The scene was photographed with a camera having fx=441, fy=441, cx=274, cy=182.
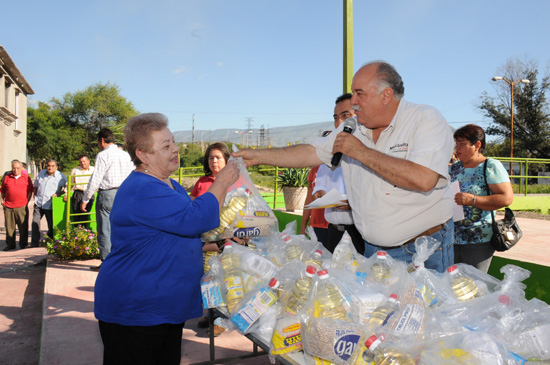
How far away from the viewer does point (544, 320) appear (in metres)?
1.54

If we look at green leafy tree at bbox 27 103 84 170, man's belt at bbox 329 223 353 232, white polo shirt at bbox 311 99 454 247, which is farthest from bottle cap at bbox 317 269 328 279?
green leafy tree at bbox 27 103 84 170

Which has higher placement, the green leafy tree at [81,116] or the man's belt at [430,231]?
the green leafy tree at [81,116]

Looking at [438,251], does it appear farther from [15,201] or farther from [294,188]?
[15,201]

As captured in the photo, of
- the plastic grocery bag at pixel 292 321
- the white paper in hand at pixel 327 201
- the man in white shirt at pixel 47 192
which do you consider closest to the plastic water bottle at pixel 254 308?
the plastic grocery bag at pixel 292 321

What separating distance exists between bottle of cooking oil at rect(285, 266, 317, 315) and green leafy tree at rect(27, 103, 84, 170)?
50.0 meters

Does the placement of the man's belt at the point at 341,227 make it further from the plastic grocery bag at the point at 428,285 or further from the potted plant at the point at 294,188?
the potted plant at the point at 294,188

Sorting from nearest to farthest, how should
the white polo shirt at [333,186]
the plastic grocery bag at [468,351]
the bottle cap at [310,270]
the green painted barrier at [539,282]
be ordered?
the plastic grocery bag at [468,351] → the bottle cap at [310,270] → the green painted barrier at [539,282] → the white polo shirt at [333,186]

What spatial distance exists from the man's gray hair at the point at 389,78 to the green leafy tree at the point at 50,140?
49.8m

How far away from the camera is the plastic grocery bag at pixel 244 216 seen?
2.85 m

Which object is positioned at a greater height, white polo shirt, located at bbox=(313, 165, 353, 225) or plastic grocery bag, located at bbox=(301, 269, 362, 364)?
white polo shirt, located at bbox=(313, 165, 353, 225)

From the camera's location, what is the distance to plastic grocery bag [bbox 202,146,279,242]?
112 inches

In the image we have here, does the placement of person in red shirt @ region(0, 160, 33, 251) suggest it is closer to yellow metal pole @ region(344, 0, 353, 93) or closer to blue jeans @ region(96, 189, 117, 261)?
blue jeans @ region(96, 189, 117, 261)

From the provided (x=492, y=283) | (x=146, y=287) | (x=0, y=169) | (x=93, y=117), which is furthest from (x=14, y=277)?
(x=93, y=117)

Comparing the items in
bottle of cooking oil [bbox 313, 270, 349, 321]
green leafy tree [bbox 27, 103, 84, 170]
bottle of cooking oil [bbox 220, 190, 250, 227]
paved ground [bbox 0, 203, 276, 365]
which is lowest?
paved ground [bbox 0, 203, 276, 365]
